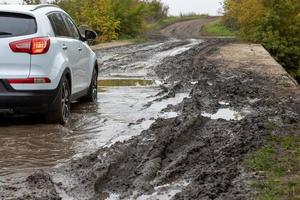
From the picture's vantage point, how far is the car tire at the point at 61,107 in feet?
27.5

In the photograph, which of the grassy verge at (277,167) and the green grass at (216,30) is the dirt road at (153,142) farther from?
the green grass at (216,30)

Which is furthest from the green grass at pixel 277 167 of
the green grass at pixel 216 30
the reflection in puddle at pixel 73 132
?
the green grass at pixel 216 30

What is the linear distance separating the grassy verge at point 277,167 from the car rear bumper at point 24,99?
294 centimetres

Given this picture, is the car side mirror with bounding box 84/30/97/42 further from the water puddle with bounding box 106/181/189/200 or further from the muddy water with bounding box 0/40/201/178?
Answer: the water puddle with bounding box 106/181/189/200

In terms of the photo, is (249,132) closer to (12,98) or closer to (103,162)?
(103,162)

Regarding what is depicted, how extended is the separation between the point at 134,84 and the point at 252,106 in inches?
195

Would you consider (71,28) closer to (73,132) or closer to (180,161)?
(73,132)

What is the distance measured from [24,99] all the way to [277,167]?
3662 millimetres

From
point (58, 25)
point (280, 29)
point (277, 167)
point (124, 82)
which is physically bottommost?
point (124, 82)

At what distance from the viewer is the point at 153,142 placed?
6977mm

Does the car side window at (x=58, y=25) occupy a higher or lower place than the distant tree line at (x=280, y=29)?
higher

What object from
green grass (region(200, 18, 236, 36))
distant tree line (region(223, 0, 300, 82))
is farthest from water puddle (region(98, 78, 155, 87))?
green grass (region(200, 18, 236, 36))

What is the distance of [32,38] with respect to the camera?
26.3 ft

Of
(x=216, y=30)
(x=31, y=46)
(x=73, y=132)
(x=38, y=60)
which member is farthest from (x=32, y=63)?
(x=216, y=30)
